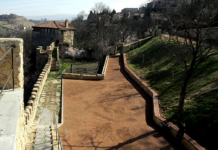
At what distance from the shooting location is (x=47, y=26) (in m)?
30.5

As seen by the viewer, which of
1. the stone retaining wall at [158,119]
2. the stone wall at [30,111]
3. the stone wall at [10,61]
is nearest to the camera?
the stone wall at [10,61]

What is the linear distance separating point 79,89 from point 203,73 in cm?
791

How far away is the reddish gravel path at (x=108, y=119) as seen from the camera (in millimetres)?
7866

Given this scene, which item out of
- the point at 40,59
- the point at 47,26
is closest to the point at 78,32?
the point at 47,26

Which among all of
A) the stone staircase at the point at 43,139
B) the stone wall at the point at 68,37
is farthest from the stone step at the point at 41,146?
the stone wall at the point at 68,37

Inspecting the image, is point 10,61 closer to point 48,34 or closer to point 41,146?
point 41,146

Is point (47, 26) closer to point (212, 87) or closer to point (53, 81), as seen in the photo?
point (53, 81)

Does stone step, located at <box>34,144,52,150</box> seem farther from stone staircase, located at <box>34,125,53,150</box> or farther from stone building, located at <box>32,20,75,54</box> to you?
stone building, located at <box>32,20,75,54</box>

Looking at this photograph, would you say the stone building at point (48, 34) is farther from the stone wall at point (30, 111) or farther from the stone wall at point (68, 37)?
the stone wall at point (30, 111)

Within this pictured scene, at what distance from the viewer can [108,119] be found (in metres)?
9.77

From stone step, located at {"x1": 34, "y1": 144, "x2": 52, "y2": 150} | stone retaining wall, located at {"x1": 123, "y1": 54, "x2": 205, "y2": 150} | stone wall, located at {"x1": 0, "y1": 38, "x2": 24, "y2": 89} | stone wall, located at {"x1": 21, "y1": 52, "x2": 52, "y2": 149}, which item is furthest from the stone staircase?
stone retaining wall, located at {"x1": 123, "y1": 54, "x2": 205, "y2": 150}

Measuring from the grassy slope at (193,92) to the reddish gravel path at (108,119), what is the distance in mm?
972

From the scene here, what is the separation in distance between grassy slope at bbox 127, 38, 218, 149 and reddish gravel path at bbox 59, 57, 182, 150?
3.19 feet

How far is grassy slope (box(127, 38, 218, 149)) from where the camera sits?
7.94 m
